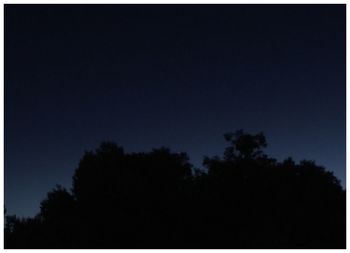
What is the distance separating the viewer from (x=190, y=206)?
82.6 feet

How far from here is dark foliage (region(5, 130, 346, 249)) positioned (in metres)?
23.7

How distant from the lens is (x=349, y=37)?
12383mm

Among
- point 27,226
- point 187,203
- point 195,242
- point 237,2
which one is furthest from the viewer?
point 27,226

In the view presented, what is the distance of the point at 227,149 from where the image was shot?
3034 cm

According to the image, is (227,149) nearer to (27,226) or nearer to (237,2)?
(27,226)

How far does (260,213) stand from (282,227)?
60.4 inches

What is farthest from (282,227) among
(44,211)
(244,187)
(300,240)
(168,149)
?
(44,211)

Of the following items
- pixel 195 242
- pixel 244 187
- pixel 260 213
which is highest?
pixel 244 187

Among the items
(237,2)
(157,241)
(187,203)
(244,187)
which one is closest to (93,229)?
(157,241)

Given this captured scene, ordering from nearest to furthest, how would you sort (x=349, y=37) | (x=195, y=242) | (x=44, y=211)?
(x=349, y=37) < (x=195, y=242) < (x=44, y=211)

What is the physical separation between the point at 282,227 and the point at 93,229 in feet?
37.7

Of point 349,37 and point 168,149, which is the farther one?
point 168,149

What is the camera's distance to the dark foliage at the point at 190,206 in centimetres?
2366

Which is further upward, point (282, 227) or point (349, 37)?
point (349, 37)
